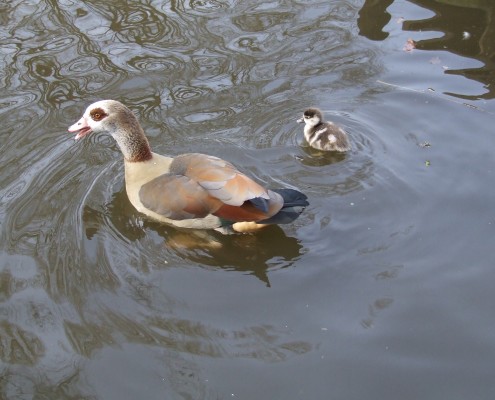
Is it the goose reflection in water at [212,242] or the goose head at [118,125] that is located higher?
the goose head at [118,125]

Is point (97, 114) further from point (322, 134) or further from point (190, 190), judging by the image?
point (322, 134)

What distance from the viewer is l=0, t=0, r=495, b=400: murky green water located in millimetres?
4094

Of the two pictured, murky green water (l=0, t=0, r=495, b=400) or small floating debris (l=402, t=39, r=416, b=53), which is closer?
murky green water (l=0, t=0, r=495, b=400)

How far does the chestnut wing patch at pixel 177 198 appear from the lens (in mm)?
5031

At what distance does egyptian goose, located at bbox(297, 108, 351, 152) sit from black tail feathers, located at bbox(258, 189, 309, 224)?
1201 millimetres

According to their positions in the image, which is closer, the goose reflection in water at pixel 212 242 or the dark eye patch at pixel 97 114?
the goose reflection in water at pixel 212 242

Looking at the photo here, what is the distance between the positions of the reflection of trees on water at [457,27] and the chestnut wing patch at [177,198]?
11.9 ft

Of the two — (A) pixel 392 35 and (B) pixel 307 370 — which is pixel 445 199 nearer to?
(B) pixel 307 370

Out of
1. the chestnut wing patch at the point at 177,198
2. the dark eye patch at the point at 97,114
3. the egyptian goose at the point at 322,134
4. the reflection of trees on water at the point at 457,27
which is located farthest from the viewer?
the reflection of trees on water at the point at 457,27

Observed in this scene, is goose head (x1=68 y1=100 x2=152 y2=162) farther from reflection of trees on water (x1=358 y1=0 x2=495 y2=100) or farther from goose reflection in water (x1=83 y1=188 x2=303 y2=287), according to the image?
reflection of trees on water (x1=358 y1=0 x2=495 y2=100)

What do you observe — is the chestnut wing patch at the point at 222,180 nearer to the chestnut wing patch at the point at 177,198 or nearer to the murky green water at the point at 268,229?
the chestnut wing patch at the point at 177,198

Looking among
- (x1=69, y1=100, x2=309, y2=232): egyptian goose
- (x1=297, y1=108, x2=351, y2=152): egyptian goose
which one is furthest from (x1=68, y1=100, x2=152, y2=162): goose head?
(x1=297, y1=108, x2=351, y2=152): egyptian goose

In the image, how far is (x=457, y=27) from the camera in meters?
7.98

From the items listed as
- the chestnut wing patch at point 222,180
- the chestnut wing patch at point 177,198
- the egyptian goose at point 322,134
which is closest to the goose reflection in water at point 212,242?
the chestnut wing patch at point 177,198
